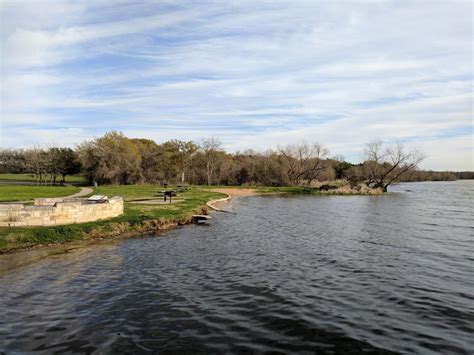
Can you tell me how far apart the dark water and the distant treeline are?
4665 centimetres

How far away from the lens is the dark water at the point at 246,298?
25.3 feet

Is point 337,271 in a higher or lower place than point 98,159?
lower

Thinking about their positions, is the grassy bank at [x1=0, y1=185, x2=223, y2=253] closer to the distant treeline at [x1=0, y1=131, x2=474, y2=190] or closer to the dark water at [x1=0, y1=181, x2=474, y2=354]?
the dark water at [x1=0, y1=181, x2=474, y2=354]

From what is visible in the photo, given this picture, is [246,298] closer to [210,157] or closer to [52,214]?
[52,214]

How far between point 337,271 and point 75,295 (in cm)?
872

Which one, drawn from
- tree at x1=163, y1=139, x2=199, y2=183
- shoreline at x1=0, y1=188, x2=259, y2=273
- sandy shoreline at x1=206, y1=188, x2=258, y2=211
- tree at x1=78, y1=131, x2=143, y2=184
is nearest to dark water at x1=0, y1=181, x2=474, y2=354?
shoreline at x1=0, y1=188, x2=259, y2=273

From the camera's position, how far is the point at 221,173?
79938mm

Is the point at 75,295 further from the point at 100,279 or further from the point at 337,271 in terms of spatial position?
the point at 337,271

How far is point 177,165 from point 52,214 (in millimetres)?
56699

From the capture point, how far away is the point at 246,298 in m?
10.3

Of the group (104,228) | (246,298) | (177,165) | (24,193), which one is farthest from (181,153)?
(246,298)

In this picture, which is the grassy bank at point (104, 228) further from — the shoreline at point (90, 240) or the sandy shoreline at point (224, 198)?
the sandy shoreline at point (224, 198)

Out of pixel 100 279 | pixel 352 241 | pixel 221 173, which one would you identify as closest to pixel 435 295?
pixel 352 241

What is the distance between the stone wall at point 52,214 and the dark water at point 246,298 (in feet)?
11.0
